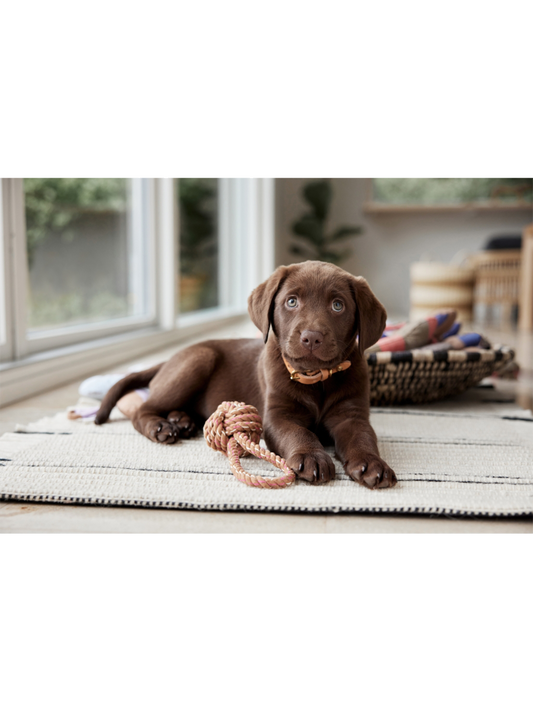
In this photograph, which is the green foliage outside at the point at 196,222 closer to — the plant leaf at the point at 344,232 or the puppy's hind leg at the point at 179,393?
the plant leaf at the point at 344,232

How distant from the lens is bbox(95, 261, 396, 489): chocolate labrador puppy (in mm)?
1690

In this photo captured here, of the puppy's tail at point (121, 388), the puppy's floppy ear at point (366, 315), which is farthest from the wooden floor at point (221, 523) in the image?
the puppy's tail at point (121, 388)

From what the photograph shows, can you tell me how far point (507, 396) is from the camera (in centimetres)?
307

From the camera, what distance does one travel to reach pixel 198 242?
6.66 meters

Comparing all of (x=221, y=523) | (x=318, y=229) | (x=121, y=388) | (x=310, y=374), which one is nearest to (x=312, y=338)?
(x=310, y=374)

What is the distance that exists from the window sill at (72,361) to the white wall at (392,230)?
597 cm

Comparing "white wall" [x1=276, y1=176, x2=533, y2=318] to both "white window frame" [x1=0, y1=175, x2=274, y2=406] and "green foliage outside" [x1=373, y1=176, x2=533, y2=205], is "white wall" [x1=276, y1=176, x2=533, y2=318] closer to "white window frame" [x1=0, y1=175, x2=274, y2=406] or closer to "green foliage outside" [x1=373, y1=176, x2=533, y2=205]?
"green foliage outside" [x1=373, y1=176, x2=533, y2=205]

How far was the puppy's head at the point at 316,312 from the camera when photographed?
1.71 m

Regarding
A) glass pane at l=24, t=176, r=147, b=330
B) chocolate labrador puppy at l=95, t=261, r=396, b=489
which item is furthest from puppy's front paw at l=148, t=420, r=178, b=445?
glass pane at l=24, t=176, r=147, b=330

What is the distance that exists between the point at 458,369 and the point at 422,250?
8609 millimetres

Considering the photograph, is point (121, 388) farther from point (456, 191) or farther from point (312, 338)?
point (456, 191)
